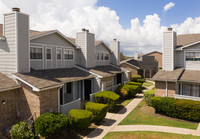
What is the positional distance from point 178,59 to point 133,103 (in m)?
8.52

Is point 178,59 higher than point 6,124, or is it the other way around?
point 178,59

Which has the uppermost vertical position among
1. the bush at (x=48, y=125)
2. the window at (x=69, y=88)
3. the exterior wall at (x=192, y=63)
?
the exterior wall at (x=192, y=63)

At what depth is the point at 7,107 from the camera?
1088 centimetres

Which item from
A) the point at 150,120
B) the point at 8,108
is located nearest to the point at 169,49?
the point at 150,120

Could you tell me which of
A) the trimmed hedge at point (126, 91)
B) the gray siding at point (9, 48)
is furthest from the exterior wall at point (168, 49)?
the gray siding at point (9, 48)

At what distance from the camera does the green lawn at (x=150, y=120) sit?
12.6 metres

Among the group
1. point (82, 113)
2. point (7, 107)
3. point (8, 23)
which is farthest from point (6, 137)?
point (8, 23)

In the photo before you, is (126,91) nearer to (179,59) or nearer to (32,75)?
(179,59)

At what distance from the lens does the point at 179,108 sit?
45.0 feet

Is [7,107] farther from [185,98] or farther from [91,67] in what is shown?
[185,98]

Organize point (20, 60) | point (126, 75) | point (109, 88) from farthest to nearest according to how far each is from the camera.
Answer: point (126, 75) → point (109, 88) → point (20, 60)

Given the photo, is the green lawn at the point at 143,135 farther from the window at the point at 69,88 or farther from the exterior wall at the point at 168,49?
the exterior wall at the point at 168,49

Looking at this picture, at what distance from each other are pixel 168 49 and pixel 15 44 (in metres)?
17.2

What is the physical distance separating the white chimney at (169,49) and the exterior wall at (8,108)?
56.5ft
